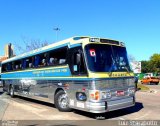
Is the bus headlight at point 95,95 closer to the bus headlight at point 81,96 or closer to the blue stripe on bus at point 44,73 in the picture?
the bus headlight at point 81,96

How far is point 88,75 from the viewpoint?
1175cm

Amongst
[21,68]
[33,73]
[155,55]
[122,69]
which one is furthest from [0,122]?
[155,55]

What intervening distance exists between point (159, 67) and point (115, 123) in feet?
312

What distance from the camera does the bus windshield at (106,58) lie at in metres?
11.8

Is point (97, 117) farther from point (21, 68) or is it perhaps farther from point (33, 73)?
point (21, 68)

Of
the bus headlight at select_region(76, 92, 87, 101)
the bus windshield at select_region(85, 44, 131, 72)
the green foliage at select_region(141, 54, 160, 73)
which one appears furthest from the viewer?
the green foliage at select_region(141, 54, 160, 73)

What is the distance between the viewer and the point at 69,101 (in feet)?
43.0

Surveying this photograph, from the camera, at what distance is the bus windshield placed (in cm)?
1183

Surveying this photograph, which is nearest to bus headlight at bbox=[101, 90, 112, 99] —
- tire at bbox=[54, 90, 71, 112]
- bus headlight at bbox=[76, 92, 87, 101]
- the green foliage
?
bus headlight at bbox=[76, 92, 87, 101]

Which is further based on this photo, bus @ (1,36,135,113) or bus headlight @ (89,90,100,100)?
bus @ (1,36,135,113)

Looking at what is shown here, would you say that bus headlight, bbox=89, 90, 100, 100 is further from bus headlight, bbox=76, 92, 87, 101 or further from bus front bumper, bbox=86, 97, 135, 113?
bus headlight, bbox=76, 92, 87, 101

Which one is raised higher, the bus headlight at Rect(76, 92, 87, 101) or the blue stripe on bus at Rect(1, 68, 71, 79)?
the blue stripe on bus at Rect(1, 68, 71, 79)

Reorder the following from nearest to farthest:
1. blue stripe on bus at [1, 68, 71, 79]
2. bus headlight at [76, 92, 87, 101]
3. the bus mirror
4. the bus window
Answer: bus headlight at [76, 92, 87, 101] → the bus mirror → blue stripe on bus at [1, 68, 71, 79] → the bus window

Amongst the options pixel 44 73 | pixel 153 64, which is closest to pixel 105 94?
pixel 44 73
